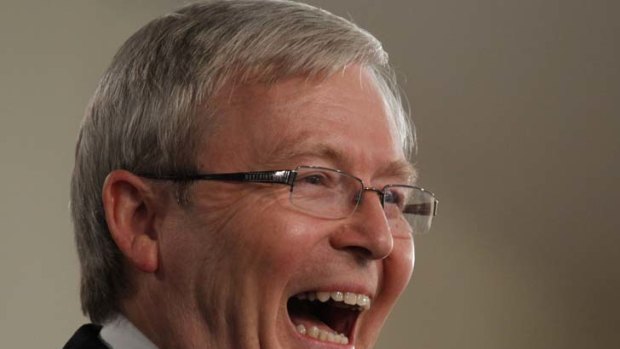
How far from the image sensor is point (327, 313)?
132cm

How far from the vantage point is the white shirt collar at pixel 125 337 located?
1.25 m

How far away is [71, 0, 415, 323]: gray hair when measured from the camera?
122cm

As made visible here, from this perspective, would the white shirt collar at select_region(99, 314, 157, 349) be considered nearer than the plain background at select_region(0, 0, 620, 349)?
Yes

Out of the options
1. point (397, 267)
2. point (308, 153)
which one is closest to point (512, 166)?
point (397, 267)

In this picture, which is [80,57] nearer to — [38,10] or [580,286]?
[38,10]

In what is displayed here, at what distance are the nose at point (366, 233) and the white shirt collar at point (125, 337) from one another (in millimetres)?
252

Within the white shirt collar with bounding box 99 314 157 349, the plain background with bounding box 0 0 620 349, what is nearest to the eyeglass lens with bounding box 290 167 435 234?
the white shirt collar with bounding box 99 314 157 349

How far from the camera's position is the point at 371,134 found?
4.08ft

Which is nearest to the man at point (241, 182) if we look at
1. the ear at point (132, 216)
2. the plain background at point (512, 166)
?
the ear at point (132, 216)

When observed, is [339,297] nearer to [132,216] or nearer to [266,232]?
[266,232]

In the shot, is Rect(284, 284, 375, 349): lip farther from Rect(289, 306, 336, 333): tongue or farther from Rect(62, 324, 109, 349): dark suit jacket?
Rect(62, 324, 109, 349): dark suit jacket

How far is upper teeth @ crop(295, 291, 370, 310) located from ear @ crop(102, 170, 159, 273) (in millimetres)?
178

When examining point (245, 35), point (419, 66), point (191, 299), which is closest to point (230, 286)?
point (191, 299)

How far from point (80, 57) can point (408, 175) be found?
108 cm
